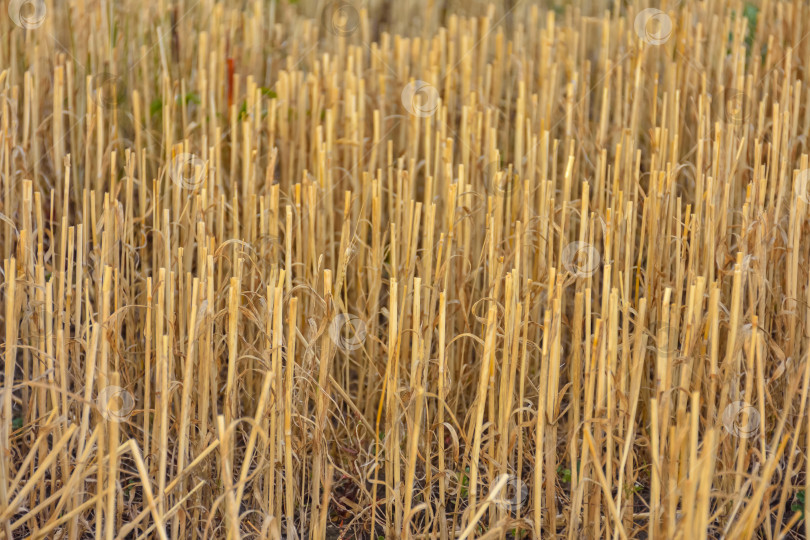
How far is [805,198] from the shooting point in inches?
59.8

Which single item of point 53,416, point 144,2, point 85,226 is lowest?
point 53,416

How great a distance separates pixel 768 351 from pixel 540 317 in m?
0.41

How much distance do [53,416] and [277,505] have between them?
0.36m

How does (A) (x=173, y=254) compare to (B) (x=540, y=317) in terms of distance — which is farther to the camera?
(B) (x=540, y=317)

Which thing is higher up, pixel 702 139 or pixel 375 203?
pixel 702 139

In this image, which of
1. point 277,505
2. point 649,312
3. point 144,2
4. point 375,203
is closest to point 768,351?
point 649,312

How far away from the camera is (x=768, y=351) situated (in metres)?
1.53

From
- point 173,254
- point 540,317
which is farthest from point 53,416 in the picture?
point 540,317

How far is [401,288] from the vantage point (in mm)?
1559

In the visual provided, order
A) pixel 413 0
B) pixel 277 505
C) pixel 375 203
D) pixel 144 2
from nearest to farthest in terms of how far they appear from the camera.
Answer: pixel 277 505, pixel 375 203, pixel 144 2, pixel 413 0

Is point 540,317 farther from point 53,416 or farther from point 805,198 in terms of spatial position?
point 53,416

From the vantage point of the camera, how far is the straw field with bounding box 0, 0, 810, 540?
1194 millimetres

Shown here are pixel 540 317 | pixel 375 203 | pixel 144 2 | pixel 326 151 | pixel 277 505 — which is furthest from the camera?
pixel 144 2

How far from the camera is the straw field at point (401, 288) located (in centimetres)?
119
